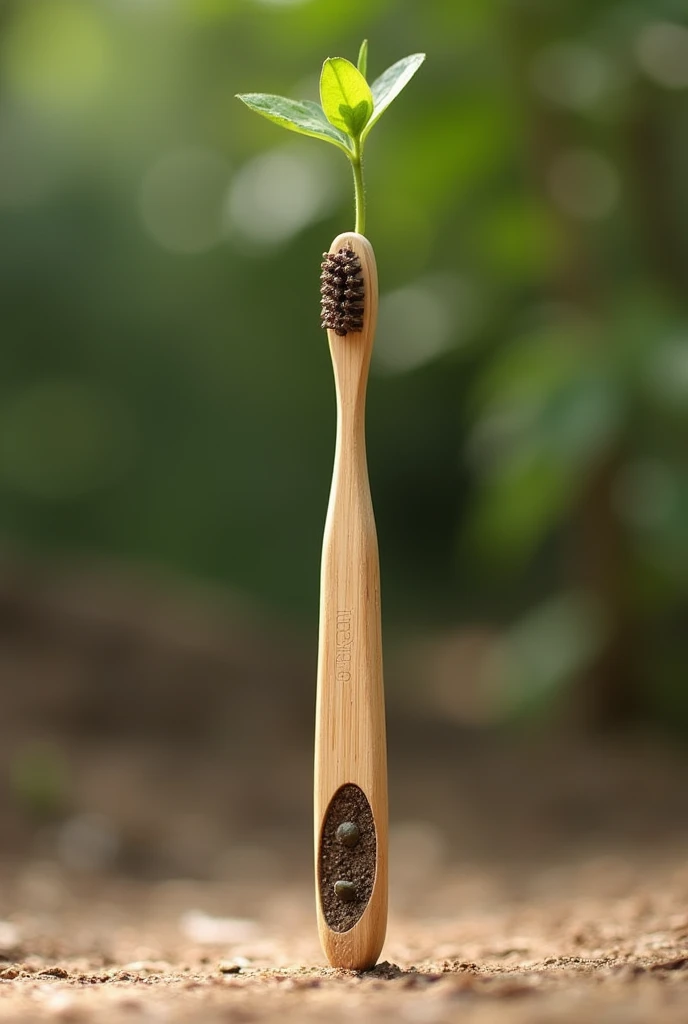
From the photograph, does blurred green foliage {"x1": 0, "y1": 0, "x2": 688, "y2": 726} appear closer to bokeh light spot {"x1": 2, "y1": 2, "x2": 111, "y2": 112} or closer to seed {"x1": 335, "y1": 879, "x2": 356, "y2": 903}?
bokeh light spot {"x1": 2, "y1": 2, "x2": 111, "y2": 112}

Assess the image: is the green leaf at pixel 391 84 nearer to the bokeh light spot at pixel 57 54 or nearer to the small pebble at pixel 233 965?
the small pebble at pixel 233 965

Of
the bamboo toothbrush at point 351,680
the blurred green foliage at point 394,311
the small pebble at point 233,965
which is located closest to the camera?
the bamboo toothbrush at point 351,680

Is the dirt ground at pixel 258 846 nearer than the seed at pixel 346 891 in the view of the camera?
Yes

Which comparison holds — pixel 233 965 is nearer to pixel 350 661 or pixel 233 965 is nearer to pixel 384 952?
pixel 384 952

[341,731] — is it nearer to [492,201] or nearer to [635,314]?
[635,314]

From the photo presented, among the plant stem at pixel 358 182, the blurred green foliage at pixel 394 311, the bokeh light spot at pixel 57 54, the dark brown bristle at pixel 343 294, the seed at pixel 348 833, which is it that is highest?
the bokeh light spot at pixel 57 54

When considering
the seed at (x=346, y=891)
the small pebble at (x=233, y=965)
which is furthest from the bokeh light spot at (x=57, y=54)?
the seed at (x=346, y=891)

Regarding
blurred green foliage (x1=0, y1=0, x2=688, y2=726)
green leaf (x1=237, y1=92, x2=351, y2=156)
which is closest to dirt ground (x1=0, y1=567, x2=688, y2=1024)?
blurred green foliage (x1=0, y1=0, x2=688, y2=726)
